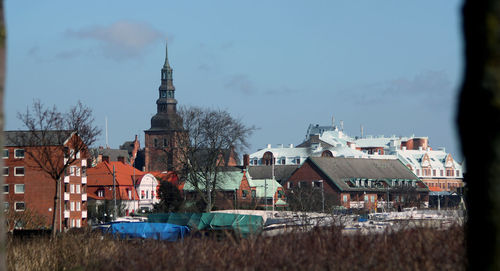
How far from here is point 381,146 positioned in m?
186

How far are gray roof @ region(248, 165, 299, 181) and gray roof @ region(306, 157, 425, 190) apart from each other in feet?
42.5

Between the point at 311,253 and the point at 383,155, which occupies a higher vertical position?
the point at 383,155

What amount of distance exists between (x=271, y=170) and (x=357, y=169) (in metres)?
18.7

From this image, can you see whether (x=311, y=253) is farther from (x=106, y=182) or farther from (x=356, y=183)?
(x=356, y=183)

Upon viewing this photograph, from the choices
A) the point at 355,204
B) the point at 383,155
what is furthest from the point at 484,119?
the point at 383,155

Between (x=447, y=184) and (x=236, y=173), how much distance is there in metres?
59.5

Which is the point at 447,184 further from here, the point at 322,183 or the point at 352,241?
the point at 352,241

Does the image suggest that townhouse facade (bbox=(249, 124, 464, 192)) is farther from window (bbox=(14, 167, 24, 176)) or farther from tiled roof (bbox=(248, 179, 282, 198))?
window (bbox=(14, 167, 24, 176))

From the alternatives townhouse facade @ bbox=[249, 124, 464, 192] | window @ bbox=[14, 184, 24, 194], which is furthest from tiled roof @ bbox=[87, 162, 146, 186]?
townhouse facade @ bbox=[249, 124, 464, 192]

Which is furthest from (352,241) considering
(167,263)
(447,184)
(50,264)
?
(447,184)

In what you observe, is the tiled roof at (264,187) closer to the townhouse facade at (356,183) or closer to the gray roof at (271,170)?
the townhouse facade at (356,183)

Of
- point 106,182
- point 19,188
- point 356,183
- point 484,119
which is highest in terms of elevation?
point 106,182

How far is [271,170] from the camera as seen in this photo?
14425 cm

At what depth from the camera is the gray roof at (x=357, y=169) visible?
403 ft
